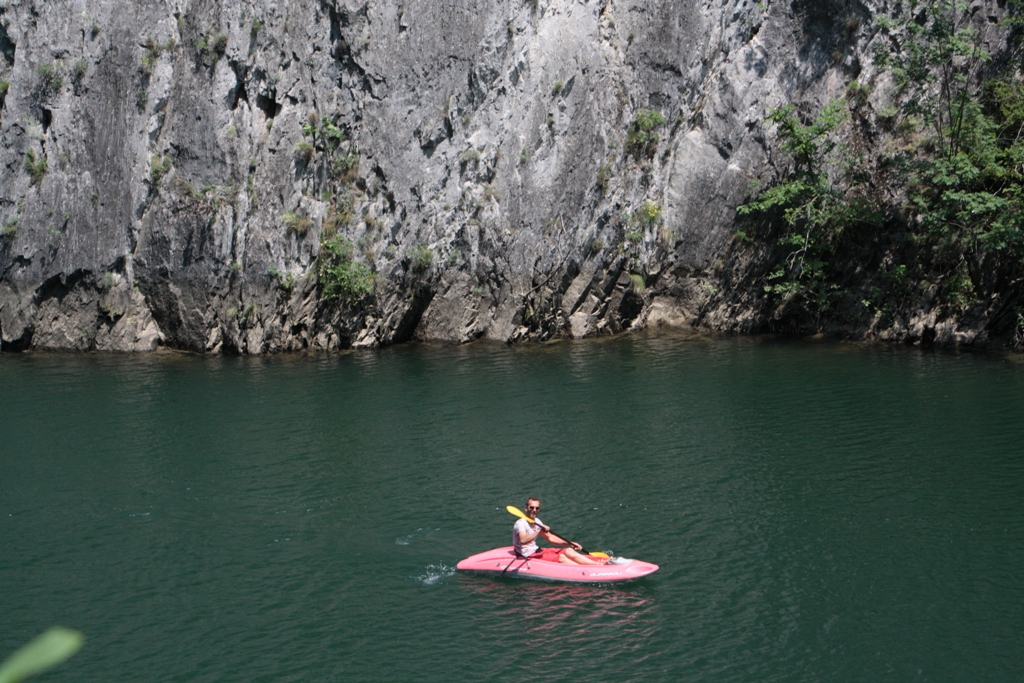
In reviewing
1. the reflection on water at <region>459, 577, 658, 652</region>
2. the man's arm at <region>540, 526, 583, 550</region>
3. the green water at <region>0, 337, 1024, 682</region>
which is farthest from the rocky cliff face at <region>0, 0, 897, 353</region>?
the reflection on water at <region>459, 577, 658, 652</region>

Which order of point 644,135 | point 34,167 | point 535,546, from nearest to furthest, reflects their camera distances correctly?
point 535,546 → point 34,167 → point 644,135

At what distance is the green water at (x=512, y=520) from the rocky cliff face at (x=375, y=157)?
6.55 meters

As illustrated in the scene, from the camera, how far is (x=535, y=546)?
53.7 feet

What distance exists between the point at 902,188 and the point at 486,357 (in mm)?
17175

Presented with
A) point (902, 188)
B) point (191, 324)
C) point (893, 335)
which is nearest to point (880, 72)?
point (902, 188)

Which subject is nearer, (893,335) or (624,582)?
(624,582)

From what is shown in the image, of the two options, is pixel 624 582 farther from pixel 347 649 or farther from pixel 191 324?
pixel 191 324

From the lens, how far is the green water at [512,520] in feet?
44.6

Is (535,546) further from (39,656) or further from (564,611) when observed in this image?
(39,656)

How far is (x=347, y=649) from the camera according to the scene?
45.1ft

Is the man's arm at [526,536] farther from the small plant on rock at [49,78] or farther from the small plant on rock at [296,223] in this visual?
the small plant on rock at [49,78]

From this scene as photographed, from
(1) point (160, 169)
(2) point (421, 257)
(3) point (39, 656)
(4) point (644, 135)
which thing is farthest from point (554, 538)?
(1) point (160, 169)

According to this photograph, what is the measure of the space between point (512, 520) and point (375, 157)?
72.3 ft

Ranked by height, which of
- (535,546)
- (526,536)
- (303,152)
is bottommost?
(535,546)
